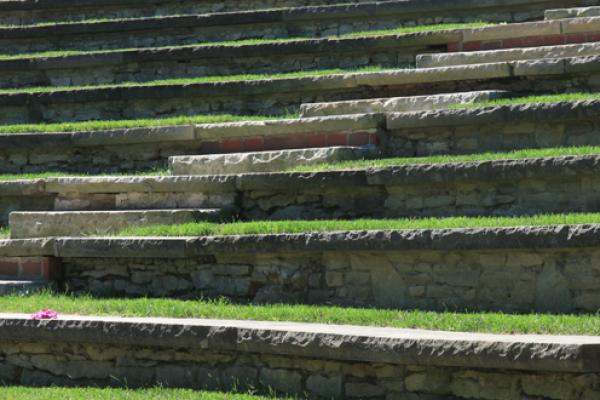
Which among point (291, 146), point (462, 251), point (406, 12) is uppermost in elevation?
point (406, 12)

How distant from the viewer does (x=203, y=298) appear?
8.56 metres

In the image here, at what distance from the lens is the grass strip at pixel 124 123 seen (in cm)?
1147

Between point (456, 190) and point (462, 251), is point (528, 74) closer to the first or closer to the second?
point (456, 190)

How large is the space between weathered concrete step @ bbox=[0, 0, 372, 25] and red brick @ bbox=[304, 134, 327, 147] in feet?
17.7

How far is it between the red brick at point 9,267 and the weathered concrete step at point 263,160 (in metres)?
1.90

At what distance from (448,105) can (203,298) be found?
335cm

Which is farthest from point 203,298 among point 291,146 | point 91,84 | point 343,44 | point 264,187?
point 91,84

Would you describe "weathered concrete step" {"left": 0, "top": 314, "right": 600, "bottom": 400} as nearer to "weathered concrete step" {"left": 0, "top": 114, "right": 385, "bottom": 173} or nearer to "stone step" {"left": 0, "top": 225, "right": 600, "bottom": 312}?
"stone step" {"left": 0, "top": 225, "right": 600, "bottom": 312}

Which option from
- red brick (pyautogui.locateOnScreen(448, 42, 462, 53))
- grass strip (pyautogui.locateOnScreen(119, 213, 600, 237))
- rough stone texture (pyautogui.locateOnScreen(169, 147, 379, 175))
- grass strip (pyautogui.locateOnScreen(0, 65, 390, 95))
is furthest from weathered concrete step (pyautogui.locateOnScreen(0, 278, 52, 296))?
red brick (pyautogui.locateOnScreen(448, 42, 462, 53))

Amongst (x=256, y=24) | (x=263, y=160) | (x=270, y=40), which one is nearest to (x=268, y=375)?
(x=263, y=160)

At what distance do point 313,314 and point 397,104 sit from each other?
3461 millimetres

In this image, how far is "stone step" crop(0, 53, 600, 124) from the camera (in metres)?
10.1

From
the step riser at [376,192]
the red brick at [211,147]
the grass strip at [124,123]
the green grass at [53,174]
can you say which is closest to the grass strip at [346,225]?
the step riser at [376,192]

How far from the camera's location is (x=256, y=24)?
14.2 meters
